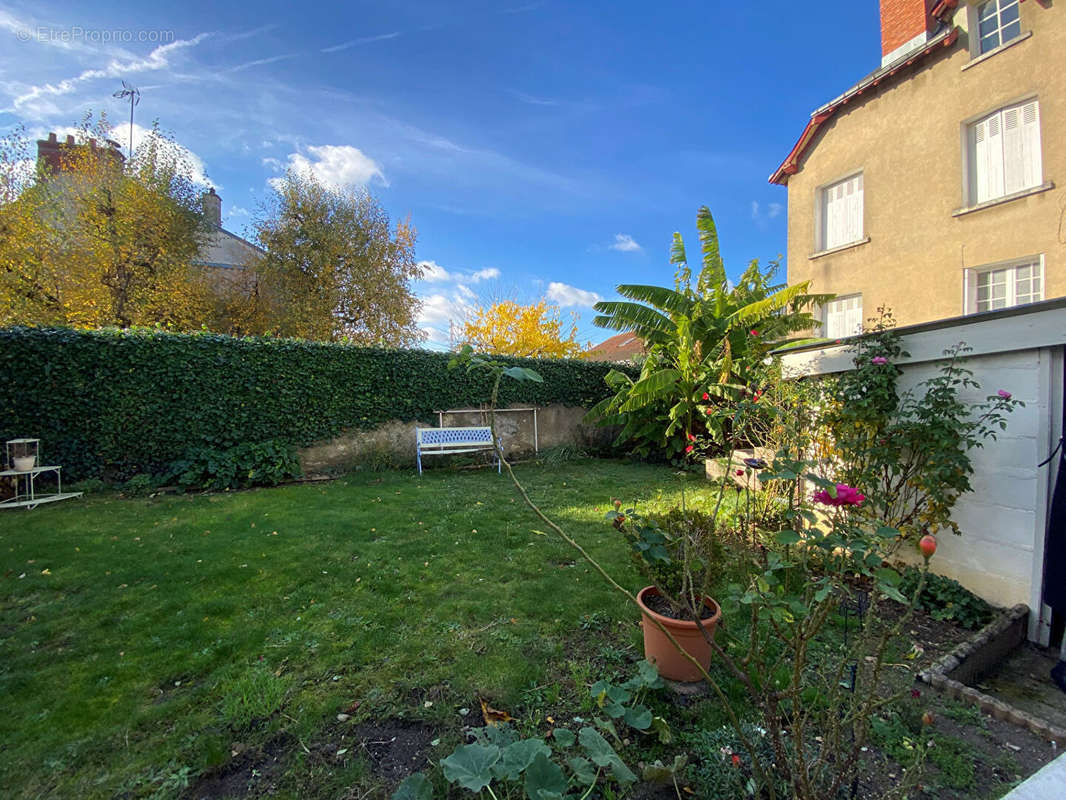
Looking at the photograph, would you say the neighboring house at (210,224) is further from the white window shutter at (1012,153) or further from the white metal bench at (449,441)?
the white window shutter at (1012,153)

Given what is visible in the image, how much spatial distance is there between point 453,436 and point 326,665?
6.46m

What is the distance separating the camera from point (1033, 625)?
2646mm

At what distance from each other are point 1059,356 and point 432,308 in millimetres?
17618

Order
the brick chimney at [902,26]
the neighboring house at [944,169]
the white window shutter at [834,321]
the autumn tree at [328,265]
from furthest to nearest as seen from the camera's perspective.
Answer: the autumn tree at [328,265], the white window shutter at [834,321], the brick chimney at [902,26], the neighboring house at [944,169]

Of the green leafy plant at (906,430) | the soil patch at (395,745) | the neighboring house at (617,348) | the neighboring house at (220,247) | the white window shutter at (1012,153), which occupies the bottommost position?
the soil patch at (395,745)

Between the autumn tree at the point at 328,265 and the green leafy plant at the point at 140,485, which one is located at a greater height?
the autumn tree at the point at 328,265

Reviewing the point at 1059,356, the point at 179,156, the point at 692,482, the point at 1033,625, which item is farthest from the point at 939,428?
the point at 179,156

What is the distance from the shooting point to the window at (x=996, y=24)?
724 centimetres

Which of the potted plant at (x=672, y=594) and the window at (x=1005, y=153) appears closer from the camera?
the potted plant at (x=672, y=594)

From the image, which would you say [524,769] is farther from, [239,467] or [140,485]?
[140,485]

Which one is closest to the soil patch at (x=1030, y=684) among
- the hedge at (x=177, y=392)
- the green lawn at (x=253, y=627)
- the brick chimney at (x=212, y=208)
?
the green lawn at (x=253, y=627)

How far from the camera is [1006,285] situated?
7.34 m

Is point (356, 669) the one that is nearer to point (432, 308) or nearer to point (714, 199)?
point (714, 199)

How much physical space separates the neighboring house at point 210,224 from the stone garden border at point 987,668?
17996mm
